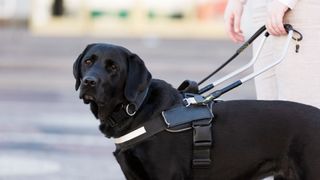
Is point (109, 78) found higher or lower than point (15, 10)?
higher

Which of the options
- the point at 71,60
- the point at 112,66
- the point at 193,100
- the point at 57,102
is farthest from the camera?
the point at 71,60

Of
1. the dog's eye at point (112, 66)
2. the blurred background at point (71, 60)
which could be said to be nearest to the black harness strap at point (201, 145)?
the dog's eye at point (112, 66)

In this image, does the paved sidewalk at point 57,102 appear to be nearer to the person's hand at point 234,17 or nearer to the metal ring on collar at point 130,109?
Result: the person's hand at point 234,17

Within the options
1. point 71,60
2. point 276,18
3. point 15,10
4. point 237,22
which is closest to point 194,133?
point 276,18

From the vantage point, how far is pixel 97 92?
3875mm

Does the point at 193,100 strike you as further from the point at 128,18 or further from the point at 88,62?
the point at 128,18

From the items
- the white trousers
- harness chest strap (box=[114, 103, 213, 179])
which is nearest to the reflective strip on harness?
harness chest strap (box=[114, 103, 213, 179])

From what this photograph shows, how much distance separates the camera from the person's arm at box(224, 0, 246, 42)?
470 cm

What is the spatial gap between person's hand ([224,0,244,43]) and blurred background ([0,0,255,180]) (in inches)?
85.5

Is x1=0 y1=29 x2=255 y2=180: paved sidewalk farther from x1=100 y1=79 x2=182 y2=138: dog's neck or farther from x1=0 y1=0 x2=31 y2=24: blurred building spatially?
x1=0 y1=0 x2=31 y2=24: blurred building

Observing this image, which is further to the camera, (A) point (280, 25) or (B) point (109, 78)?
(A) point (280, 25)

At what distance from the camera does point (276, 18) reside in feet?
13.7

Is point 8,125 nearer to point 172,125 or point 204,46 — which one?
point 172,125

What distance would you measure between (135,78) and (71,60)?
13604mm
